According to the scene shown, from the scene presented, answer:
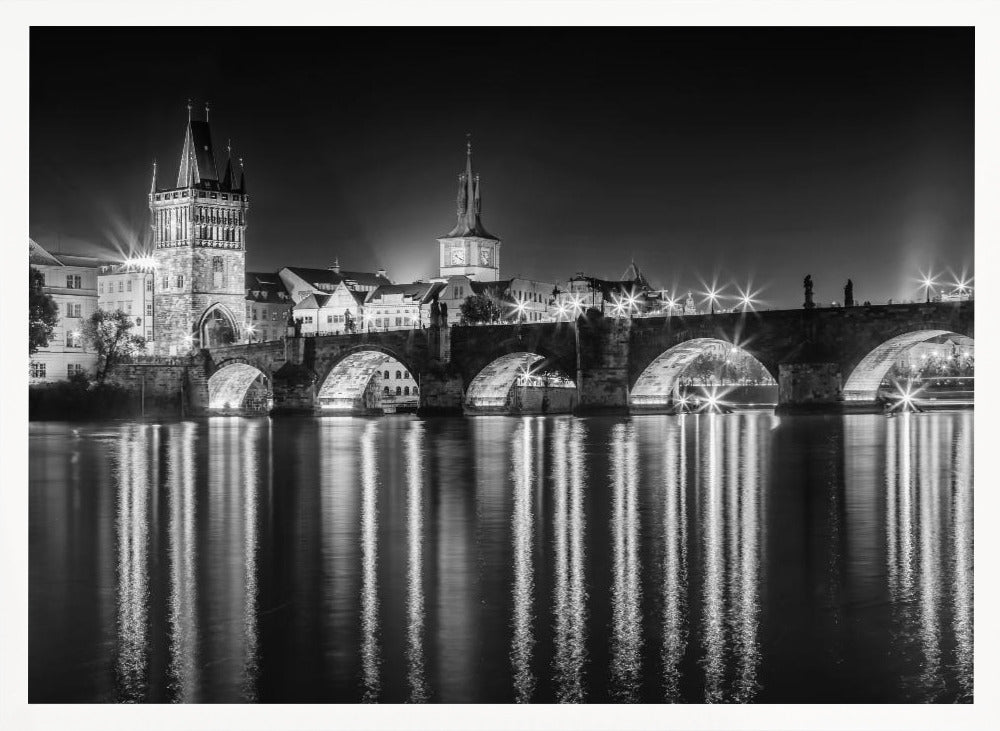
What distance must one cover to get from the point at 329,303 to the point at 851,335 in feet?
189

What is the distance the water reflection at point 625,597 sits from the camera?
7.43m

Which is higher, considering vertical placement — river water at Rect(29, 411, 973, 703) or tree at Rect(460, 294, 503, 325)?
tree at Rect(460, 294, 503, 325)

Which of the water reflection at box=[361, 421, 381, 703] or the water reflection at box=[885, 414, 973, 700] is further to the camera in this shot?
the water reflection at box=[885, 414, 973, 700]

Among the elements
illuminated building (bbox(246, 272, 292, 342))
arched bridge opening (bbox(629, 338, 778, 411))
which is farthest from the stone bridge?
illuminated building (bbox(246, 272, 292, 342))

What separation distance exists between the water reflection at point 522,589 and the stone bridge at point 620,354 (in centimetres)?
2065

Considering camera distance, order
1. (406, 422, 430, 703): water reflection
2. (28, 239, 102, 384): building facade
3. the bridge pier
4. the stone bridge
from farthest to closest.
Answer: (28, 239, 102, 384): building facade, the bridge pier, the stone bridge, (406, 422, 430, 703): water reflection

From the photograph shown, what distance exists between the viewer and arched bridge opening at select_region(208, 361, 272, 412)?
208 ft

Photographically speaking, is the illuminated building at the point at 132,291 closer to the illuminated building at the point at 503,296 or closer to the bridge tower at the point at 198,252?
the bridge tower at the point at 198,252

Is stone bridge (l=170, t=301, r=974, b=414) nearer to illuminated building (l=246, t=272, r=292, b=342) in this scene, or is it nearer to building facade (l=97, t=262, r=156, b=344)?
building facade (l=97, t=262, r=156, b=344)

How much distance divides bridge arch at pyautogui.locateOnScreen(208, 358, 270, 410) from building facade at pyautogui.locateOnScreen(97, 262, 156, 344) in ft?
46.7

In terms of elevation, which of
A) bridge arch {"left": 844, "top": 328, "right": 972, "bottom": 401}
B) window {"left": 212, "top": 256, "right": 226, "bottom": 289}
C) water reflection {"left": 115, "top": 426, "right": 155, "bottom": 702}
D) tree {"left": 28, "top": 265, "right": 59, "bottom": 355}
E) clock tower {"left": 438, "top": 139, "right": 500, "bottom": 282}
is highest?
clock tower {"left": 438, "top": 139, "right": 500, "bottom": 282}
